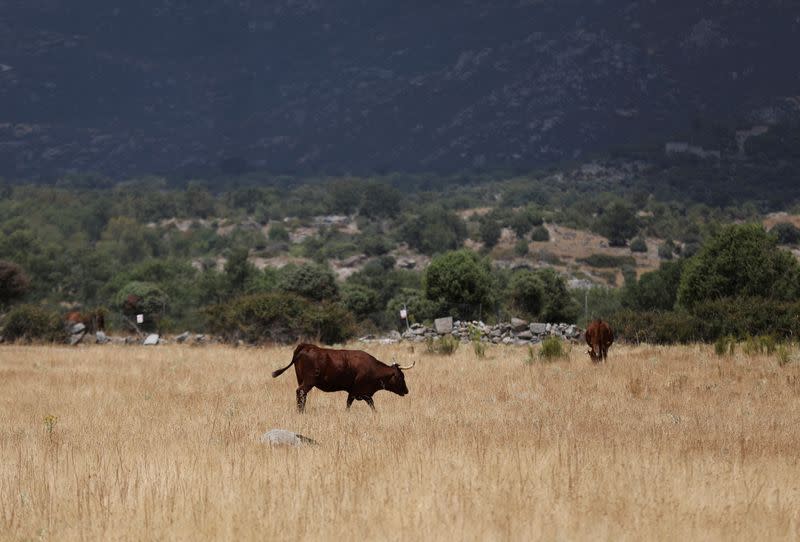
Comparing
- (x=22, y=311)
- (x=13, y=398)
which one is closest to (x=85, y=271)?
(x=22, y=311)

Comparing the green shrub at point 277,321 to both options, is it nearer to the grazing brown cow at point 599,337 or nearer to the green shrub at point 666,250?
the grazing brown cow at point 599,337

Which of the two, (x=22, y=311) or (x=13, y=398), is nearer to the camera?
(x=13, y=398)

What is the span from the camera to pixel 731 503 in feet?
25.4

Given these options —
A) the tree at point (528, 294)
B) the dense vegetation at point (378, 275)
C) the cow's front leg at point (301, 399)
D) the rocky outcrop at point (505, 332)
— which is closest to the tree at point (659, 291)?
the dense vegetation at point (378, 275)

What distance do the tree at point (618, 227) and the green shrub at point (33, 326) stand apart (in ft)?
456

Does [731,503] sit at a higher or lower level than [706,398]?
higher

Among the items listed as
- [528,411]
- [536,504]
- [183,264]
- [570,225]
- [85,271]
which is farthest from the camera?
[570,225]

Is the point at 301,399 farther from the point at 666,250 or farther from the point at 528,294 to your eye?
the point at 666,250

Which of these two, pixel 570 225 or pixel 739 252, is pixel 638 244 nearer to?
pixel 570 225

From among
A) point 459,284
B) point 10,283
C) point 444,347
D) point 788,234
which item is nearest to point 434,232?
point 788,234

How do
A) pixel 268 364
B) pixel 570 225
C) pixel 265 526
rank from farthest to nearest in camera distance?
pixel 570 225, pixel 268 364, pixel 265 526

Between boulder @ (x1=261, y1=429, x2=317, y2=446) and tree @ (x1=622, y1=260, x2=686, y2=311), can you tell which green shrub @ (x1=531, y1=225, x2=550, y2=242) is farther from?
boulder @ (x1=261, y1=429, x2=317, y2=446)

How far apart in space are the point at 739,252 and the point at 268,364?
Result: 33917mm

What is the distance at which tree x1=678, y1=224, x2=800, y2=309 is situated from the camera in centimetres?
4712
